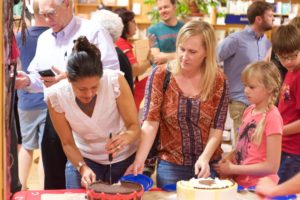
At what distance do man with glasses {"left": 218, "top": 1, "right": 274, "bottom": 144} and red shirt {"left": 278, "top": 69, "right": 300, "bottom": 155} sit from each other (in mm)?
1455

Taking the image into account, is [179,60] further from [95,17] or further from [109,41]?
[95,17]

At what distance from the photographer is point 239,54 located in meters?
4.36

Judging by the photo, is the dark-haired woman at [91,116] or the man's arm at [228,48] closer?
the dark-haired woman at [91,116]

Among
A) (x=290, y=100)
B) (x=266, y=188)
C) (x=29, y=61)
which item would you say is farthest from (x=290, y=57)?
(x=29, y=61)

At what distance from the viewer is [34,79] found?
9.29 ft

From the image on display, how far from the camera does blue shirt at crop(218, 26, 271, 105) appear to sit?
4.34 metres

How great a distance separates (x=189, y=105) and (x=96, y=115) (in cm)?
42

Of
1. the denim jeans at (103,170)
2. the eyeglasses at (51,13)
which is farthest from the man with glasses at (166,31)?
the denim jeans at (103,170)

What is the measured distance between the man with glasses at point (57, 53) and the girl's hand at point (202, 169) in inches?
32.0

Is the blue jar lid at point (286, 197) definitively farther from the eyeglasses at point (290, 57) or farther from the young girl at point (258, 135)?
the eyeglasses at point (290, 57)

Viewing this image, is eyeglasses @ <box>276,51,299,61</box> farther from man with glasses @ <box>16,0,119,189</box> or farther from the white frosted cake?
the white frosted cake

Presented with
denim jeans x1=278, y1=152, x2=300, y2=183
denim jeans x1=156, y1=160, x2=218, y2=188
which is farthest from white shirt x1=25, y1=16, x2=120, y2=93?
denim jeans x1=278, y1=152, x2=300, y2=183

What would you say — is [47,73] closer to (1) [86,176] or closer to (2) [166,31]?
(1) [86,176]

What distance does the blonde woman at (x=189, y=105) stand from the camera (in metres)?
2.32
